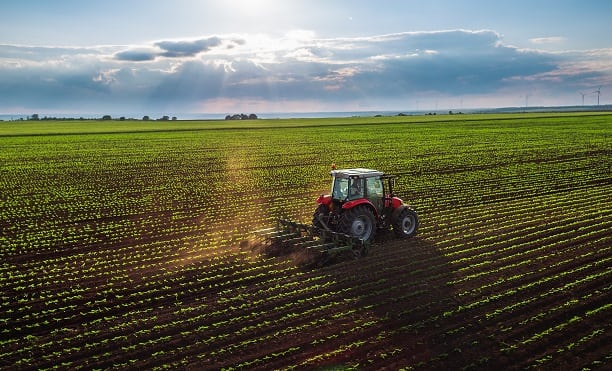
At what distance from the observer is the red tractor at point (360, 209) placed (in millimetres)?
14492

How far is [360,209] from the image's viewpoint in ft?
48.0

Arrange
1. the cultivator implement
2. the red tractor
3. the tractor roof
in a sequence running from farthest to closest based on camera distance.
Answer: the tractor roof
the red tractor
the cultivator implement

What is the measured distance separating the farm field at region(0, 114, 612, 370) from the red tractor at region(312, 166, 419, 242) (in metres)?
0.71

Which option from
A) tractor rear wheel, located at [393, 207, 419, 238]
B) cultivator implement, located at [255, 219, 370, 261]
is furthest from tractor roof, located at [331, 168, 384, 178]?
cultivator implement, located at [255, 219, 370, 261]

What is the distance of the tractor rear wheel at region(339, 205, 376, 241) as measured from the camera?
14.4 m

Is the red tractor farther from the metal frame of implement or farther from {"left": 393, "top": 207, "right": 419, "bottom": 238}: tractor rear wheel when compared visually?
the metal frame of implement

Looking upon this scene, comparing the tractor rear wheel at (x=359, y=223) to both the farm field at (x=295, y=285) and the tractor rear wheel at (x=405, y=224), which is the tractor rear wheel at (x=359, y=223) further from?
the tractor rear wheel at (x=405, y=224)

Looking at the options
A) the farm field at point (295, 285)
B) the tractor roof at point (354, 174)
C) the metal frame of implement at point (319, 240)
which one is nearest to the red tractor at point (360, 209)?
the tractor roof at point (354, 174)

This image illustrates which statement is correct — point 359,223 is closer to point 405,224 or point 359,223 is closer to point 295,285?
point 405,224

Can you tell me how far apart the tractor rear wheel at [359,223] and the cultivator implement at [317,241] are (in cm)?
29

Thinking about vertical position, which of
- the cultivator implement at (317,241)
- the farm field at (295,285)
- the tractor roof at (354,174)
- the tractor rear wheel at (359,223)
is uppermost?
the tractor roof at (354,174)

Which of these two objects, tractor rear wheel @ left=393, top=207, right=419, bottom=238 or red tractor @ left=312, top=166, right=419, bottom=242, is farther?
tractor rear wheel @ left=393, top=207, right=419, bottom=238

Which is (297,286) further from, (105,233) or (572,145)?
(572,145)

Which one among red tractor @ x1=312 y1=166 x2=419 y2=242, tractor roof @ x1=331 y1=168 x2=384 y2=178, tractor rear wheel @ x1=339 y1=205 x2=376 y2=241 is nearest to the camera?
tractor rear wheel @ x1=339 y1=205 x2=376 y2=241
